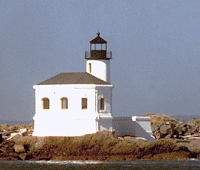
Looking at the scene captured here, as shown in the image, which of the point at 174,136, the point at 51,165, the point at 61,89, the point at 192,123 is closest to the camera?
the point at 51,165

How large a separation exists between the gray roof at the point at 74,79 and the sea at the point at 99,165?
21.7 feet

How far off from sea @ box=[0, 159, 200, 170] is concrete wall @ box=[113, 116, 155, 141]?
6583mm

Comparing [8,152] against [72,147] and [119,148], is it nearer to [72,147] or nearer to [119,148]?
[72,147]

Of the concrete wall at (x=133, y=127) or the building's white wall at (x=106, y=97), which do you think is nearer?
the building's white wall at (x=106, y=97)

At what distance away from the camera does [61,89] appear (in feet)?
137

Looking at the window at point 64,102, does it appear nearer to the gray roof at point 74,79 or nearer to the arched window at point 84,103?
the gray roof at point 74,79

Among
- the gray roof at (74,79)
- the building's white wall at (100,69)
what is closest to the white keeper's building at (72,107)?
the gray roof at (74,79)

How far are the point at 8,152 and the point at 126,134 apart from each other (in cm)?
930

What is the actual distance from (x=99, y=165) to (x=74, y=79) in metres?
8.25

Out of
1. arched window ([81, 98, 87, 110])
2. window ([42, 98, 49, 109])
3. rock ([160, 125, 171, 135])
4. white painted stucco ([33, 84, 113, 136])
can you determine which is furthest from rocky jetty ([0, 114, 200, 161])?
rock ([160, 125, 171, 135])

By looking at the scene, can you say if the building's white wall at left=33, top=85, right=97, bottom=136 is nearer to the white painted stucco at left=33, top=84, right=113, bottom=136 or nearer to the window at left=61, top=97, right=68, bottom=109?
the white painted stucco at left=33, top=84, right=113, bottom=136

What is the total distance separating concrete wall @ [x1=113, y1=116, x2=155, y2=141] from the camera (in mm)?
43656

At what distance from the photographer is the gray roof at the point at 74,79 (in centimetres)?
4212

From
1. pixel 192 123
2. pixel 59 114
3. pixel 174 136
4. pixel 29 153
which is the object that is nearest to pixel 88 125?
pixel 59 114
